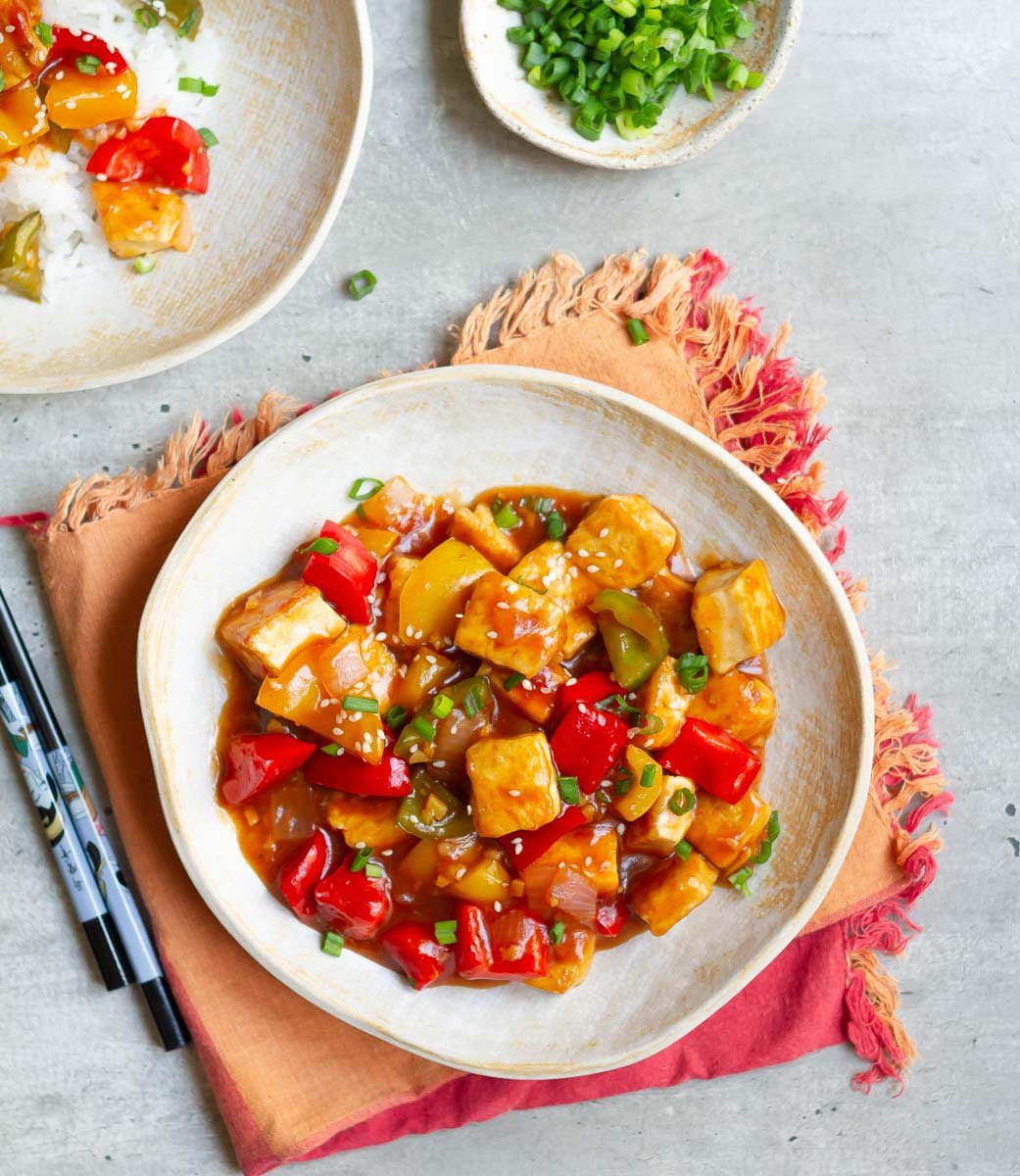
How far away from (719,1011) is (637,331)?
181 cm

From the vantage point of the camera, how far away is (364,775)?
7.87 ft

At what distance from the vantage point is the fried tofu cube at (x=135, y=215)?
2502 mm

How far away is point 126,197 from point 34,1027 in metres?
2.10

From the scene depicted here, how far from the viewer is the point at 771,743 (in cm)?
262

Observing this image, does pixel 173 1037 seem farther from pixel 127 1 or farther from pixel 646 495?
pixel 127 1

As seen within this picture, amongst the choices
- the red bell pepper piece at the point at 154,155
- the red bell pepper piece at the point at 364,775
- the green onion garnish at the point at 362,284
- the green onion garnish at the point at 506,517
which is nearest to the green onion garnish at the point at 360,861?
the red bell pepper piece at the point at 364,775

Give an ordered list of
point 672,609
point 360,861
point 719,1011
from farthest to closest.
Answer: point 719,1011, point 672,609, point 360,861

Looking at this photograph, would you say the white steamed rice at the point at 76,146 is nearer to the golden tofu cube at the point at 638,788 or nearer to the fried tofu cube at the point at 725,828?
the golden tofu cube at the point at 638,788

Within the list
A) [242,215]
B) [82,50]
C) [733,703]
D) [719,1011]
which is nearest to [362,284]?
[242,215]

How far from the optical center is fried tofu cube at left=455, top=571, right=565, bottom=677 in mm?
2340

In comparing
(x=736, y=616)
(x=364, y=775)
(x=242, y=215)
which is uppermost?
(x=242, y=215)

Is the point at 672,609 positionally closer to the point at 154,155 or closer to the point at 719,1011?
the point at 719,1011

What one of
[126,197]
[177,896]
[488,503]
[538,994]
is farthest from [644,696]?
[126,197]

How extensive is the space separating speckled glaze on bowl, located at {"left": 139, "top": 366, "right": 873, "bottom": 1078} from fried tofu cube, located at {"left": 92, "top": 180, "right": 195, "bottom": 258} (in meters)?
0.62
